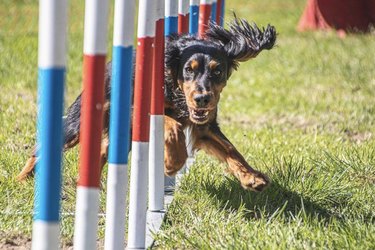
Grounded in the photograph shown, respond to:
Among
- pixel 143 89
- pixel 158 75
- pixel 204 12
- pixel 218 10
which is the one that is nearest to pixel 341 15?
pixel 218 10

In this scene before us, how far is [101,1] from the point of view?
2955 millimetres

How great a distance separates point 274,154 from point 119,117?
2.00 m

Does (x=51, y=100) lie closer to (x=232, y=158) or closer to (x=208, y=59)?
(x=232, y=158)

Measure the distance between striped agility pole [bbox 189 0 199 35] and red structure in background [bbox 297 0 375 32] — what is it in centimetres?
608

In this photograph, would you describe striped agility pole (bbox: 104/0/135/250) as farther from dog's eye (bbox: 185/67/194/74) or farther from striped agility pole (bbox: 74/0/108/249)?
dog's eye (bbox: 185/67/194/74)

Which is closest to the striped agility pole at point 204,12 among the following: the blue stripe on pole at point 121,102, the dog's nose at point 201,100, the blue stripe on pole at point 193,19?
the blue stripe on pole at point 193,19

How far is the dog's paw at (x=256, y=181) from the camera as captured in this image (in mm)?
4398

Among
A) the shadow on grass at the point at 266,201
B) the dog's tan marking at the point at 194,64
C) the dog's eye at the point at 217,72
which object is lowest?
the shadow on grass at the point at 266,201

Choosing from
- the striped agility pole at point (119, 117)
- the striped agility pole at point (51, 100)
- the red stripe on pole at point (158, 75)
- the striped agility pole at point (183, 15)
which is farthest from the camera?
the striped agility pole at point (183, 15)

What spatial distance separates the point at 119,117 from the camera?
134 inches

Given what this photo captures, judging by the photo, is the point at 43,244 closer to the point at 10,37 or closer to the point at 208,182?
the point at 208,182

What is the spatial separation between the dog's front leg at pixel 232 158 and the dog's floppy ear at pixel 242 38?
0.43 meters

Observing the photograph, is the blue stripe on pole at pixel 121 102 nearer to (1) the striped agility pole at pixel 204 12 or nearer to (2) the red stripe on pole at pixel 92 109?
(2) the red stripe on pole at pixel 92 109

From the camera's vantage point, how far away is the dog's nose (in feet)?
15.3
